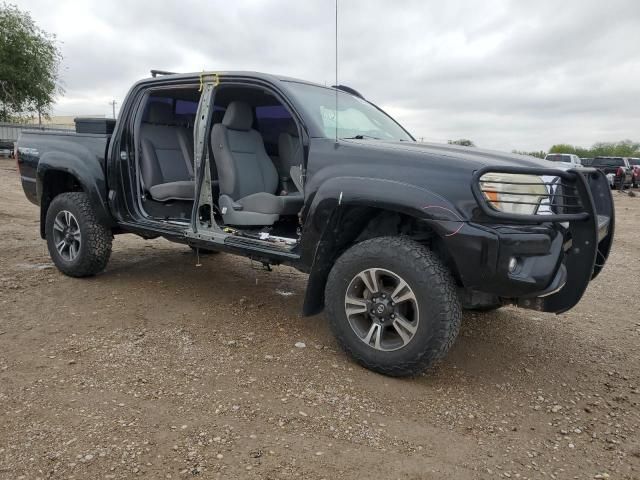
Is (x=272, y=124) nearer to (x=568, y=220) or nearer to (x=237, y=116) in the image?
(x=237, y=116)

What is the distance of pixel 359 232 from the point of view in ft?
11.8

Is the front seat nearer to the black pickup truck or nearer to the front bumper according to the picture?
the black pickup truck

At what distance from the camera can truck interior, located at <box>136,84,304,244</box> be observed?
175 inches

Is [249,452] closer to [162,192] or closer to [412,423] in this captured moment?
[412,423]

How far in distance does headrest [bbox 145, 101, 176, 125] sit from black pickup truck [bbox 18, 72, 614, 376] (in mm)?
19

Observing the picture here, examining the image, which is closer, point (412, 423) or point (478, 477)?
point (478, 477)

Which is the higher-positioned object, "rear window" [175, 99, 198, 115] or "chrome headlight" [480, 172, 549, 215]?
"rear window" [175, 99, 198, 115]

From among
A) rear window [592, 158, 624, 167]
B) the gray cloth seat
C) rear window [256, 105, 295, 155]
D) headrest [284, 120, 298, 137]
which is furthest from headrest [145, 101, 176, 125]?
rear window [592, 158, 624, 167]

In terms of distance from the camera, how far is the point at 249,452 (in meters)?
2.42

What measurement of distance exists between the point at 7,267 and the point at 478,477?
17.0ft

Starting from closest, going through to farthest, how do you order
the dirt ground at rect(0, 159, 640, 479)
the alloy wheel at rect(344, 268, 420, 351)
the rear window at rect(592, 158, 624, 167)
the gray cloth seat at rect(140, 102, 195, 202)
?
the dirt ground at rect(0, 159, 640, 479) < the alloy wheel at rect(344, 268, 420, 351) < the gray cloth seat at rect(140, 102, 195, 202) < the rear window at rect(592, 158, 624, 167)

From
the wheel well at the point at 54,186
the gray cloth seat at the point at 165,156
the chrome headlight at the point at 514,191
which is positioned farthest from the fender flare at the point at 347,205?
the wheel well at the point at 54,186

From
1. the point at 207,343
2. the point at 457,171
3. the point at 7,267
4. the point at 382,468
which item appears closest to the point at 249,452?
the point at 382,468

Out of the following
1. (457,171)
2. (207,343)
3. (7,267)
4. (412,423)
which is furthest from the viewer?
(7,267)
